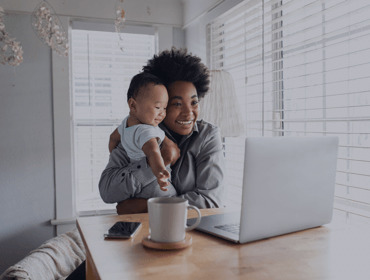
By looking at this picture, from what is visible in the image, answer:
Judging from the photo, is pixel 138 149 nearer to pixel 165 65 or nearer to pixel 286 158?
pixel 165 65

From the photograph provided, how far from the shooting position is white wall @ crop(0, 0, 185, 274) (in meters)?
2.71

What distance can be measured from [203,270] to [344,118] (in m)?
1.18

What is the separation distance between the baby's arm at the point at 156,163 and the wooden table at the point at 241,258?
15 cm

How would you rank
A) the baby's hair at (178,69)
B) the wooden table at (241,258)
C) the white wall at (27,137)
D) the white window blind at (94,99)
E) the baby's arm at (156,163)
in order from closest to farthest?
1. the wooden table at (241,258)
2. the baby's arm at (156,163)
3. the baby's hair at (178,69)
4. the white wall at (27,137)
5. the white window blind at (94,99)

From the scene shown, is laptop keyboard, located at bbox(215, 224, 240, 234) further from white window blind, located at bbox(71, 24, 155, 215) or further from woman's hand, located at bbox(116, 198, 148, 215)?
white window blind, located at bbox(71, 24, 155, 215)

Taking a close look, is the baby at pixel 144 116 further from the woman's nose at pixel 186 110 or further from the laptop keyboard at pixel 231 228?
the laptop keyboard at pixel 231 228

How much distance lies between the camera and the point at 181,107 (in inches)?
60.1

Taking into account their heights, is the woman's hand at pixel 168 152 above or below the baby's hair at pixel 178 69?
below

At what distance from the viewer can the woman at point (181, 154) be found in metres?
1.43

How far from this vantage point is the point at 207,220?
1116mm

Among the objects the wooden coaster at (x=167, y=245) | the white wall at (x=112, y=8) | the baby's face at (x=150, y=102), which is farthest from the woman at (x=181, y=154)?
the white wall at (x=112, y=8)

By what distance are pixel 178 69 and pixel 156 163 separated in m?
0.57

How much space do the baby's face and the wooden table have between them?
49 centimetres

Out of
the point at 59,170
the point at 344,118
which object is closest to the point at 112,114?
the point at 59,170
